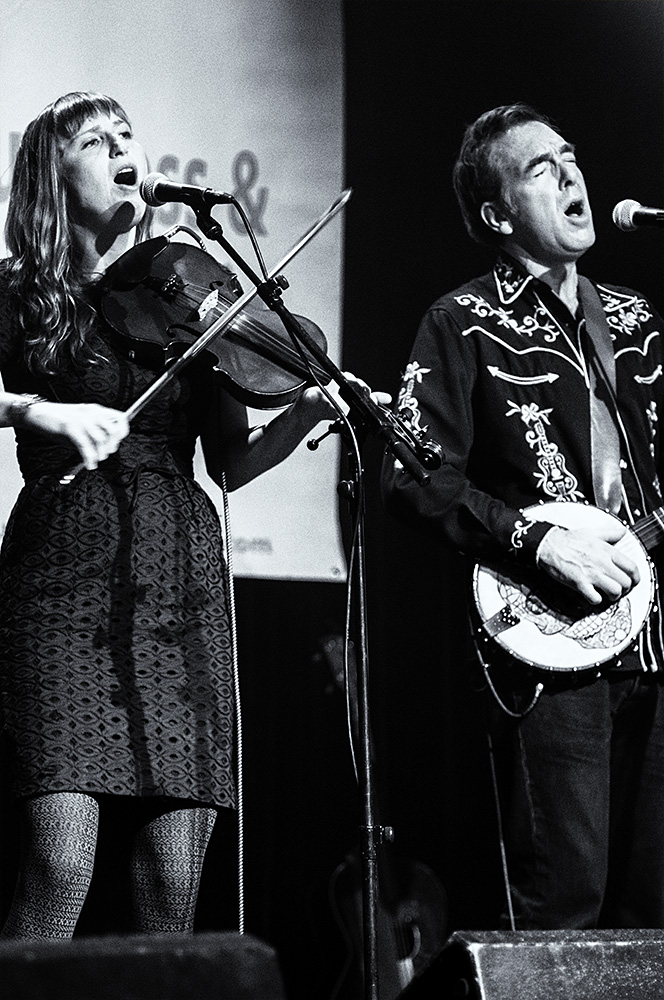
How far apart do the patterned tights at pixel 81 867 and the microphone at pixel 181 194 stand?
0.89 m

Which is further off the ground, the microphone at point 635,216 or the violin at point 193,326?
the microphone at point 635,216

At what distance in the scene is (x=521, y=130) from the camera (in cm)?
273

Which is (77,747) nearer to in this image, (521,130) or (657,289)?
(521,130)

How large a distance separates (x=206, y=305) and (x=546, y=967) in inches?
44.1

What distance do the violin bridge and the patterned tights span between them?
30.0 inches

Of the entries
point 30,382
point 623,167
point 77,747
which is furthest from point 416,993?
point 623,167

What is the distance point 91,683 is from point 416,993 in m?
0.69

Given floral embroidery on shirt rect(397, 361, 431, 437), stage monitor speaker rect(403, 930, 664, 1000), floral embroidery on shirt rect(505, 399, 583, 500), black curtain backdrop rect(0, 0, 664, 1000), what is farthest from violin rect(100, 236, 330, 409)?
black curtain backdrop rect(0, 0, 664, 1000)

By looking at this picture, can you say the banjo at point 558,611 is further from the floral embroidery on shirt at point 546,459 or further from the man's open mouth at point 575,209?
the man's open mouth at point 575,209

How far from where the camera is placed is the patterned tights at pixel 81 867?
6.28ft

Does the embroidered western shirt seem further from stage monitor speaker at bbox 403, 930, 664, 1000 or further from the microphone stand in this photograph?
stage monitor speaker at bbox 403, 930, 664, 1000

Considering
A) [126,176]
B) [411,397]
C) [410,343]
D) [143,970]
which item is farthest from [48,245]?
[143,970]

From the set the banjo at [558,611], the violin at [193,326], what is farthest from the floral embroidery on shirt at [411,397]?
the violin at [193,326]

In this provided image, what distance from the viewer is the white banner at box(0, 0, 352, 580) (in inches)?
112
